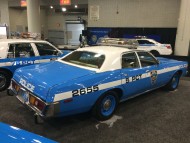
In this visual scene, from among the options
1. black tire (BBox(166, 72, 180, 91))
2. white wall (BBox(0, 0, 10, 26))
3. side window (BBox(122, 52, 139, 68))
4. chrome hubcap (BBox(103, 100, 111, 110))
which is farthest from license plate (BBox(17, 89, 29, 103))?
white wall (BBox(0, 0, 10, 26))

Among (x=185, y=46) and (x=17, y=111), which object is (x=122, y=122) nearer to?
(x=17, y=111)

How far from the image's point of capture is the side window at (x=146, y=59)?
4400 mm

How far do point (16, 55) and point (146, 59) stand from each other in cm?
361

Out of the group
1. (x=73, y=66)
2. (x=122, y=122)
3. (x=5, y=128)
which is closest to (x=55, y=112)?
(x=5, y=128)

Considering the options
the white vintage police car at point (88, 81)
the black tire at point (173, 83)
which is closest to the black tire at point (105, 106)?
the white vintage police car at point (88, 81)

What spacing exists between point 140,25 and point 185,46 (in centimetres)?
366

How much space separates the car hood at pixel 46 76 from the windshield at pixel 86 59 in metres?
0.25

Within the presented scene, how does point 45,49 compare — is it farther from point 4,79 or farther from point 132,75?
point 132,75

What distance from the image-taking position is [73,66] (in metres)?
3.81

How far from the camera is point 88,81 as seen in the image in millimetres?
3154

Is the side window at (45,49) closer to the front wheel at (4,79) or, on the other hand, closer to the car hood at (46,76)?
the front wheel at (4,79)

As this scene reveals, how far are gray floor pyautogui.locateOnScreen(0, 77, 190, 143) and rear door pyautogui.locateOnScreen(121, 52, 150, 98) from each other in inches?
19.7

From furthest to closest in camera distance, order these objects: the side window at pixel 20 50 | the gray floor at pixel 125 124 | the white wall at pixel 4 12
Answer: the white wall at pixel 4 12
the side window at pixel 20 50
the gray floor at pixel 125 124

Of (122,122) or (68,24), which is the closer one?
(122,122)
